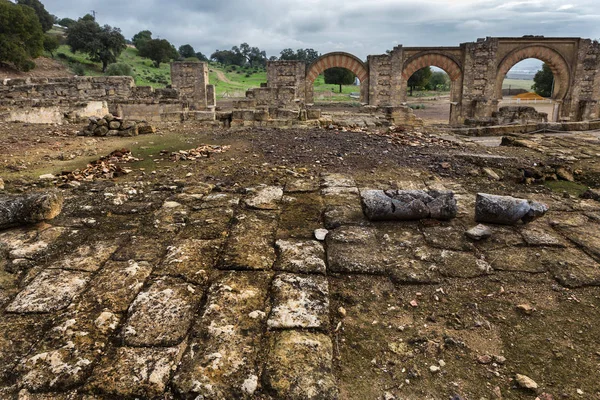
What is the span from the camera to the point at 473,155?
675 cm

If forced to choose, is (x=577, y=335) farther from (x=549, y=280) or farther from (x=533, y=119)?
(x=533, y=119)

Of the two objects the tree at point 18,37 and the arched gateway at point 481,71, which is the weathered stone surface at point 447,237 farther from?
the tree at point 18,37

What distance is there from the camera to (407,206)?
3906 millimetres

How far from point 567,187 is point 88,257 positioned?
234 inches

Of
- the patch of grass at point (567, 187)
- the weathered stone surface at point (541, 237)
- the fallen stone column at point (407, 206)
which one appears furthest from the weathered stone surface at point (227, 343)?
the patch of grass at point (567, 187)

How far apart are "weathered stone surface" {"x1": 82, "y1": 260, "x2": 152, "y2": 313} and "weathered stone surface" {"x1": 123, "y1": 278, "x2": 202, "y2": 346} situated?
97 mm

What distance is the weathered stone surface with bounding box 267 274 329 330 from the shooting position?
2.42 m

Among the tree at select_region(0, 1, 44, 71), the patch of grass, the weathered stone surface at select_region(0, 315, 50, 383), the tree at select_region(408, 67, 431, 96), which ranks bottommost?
the weathered stone surface at select_region(0, 315, 50, 383)

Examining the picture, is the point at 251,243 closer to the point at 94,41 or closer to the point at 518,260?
the point at 518,260

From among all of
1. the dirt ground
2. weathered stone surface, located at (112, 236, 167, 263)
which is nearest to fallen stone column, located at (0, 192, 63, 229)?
the dirt ground

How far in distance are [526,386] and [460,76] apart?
19.5m

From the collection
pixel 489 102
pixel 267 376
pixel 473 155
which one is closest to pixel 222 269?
pixel 267 376

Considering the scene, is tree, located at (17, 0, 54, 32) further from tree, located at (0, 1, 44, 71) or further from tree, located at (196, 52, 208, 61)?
tree, located at (196, 52, 208, 61)

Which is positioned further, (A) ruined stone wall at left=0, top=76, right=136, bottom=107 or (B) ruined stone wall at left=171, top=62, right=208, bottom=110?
(B) ruined stone wall at left=171, top=62, right=208, bottom=110
